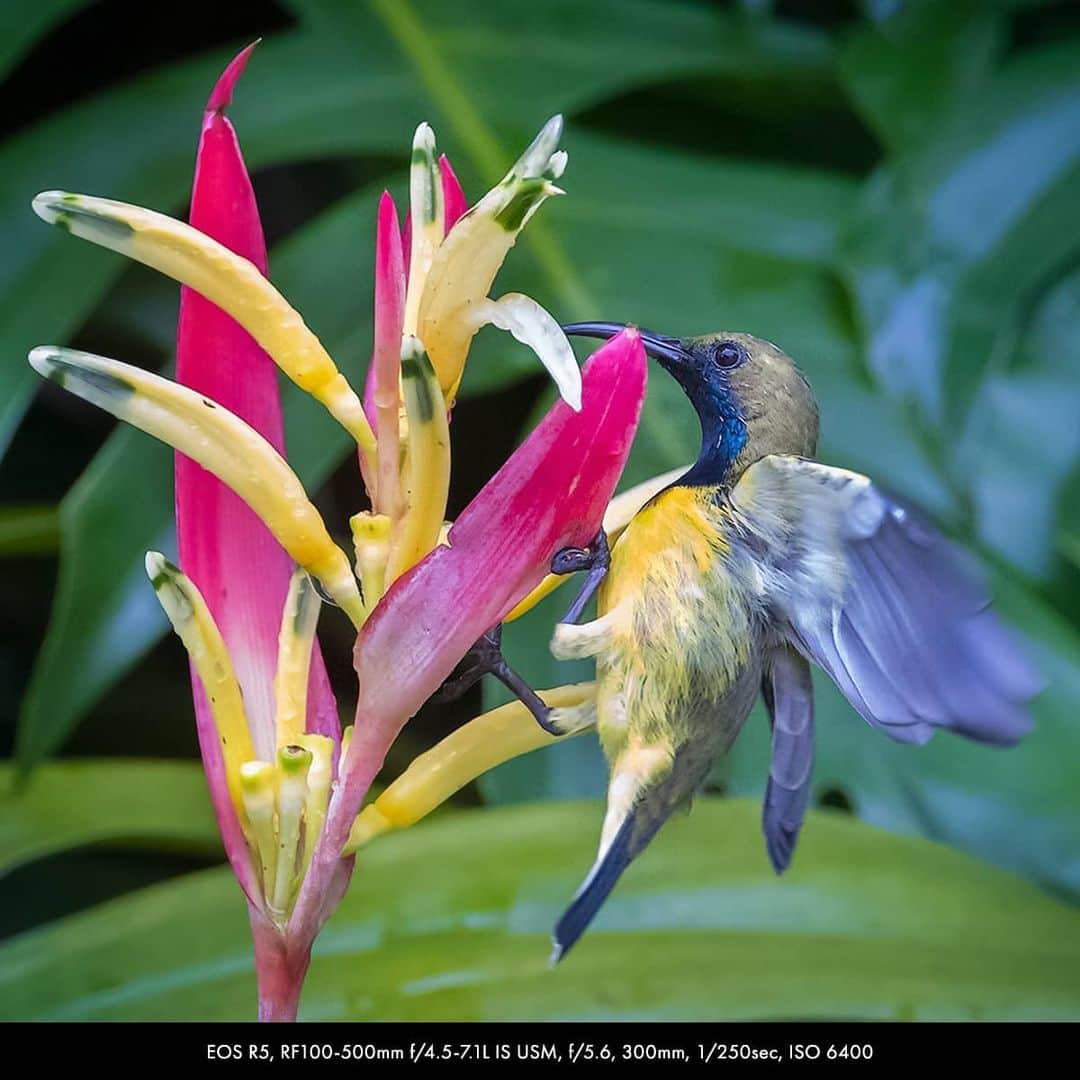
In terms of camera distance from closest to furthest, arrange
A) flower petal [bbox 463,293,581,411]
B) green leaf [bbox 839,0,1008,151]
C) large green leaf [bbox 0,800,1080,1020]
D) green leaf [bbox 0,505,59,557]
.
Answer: flower petal [bbox 463,293,581,411] < large green leaf [bbox 0,800,1080,1020] < green leaf [bbox 0,505,59,557] < green leaf [bbox 839,0,1008,151]

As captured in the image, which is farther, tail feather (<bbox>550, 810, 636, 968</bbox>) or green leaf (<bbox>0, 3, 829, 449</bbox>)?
green leaf (<bbox>0, 3, 829, 449</bbox>)

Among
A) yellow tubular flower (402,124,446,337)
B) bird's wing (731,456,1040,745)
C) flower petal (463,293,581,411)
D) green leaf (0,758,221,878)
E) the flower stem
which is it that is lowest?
green leaf (0,758,221,878)

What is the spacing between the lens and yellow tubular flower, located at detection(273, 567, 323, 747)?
284 millimetres

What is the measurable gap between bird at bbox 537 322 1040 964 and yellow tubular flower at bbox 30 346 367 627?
6cm

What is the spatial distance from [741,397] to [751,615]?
6 cm

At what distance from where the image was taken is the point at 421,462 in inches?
10.6

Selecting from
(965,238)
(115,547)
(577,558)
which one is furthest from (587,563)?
(965,238)

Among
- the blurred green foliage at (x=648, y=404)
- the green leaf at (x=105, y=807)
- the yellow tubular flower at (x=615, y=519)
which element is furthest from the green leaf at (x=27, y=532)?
the yellow tubular flower at (x=615, y=519)

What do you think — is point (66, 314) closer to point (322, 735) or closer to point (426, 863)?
point (426, 863)

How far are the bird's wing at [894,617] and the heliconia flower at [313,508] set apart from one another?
56 mm

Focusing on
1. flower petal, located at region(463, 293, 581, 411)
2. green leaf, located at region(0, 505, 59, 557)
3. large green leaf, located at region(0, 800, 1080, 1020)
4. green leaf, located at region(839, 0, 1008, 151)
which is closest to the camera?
flower petal, located at region(463, 293, 581, 411)

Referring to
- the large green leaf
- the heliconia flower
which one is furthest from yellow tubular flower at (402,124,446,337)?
the large green leaf

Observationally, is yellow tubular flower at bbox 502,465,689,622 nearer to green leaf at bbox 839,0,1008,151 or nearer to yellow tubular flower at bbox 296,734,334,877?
yellow tubular flower at bbox 296,734,334,877

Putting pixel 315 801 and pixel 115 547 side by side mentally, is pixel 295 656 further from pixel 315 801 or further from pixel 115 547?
pixel 115 547
